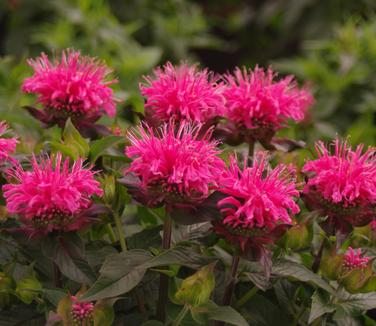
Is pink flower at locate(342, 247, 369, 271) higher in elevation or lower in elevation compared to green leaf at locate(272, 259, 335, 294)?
higher

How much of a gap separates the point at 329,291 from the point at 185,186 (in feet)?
0.75

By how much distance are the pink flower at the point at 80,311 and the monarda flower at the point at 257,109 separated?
388 mm

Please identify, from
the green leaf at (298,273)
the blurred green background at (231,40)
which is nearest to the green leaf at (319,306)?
the green leaf at (298,273)

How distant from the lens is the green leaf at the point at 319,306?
2.93 feet

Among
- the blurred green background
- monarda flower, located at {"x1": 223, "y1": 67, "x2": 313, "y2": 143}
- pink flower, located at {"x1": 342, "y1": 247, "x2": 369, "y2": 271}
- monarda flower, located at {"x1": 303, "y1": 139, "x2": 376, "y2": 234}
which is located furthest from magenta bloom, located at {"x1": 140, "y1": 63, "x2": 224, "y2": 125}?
the blurred green background

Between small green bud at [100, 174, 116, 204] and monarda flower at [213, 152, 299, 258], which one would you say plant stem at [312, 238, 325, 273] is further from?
small green bud at [100, 174, 116, 204]

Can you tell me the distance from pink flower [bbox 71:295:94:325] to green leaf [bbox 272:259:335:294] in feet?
0.78

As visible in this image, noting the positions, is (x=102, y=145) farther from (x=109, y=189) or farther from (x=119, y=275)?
(x=119, y=275)

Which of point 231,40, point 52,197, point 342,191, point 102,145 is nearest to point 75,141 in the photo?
point 102,145

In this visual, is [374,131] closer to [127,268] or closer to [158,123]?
[158,123]

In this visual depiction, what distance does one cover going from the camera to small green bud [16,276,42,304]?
92 centimetres

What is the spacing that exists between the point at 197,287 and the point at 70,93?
0.39 metres

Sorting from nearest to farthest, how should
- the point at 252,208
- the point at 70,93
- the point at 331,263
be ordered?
the point at 252,208 < the point at 331,263 < the point at 70,93

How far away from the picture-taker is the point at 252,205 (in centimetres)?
85
